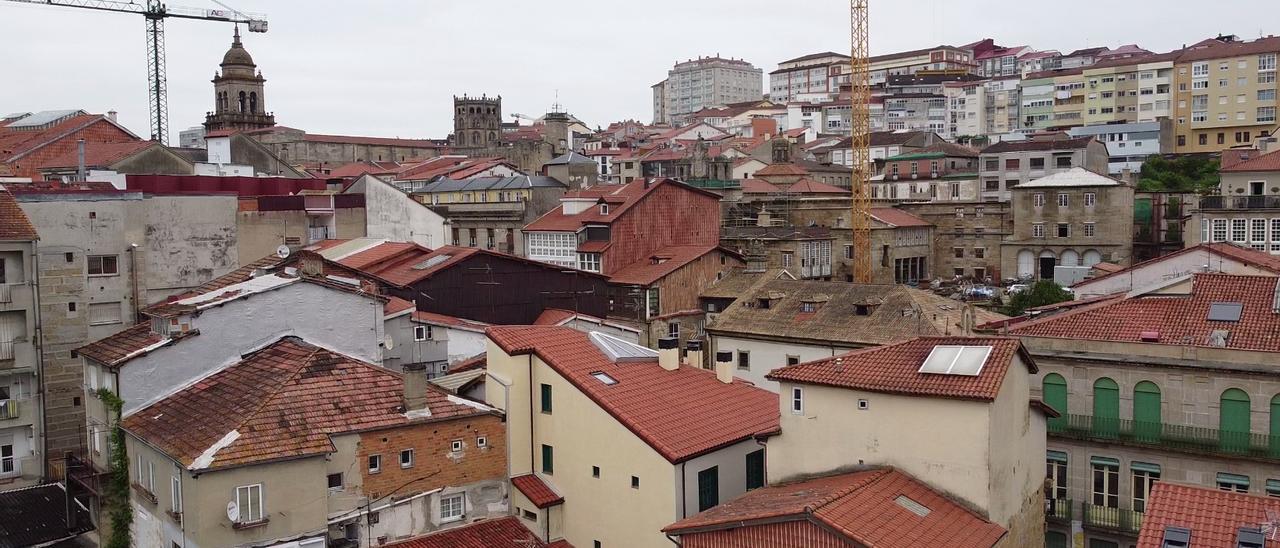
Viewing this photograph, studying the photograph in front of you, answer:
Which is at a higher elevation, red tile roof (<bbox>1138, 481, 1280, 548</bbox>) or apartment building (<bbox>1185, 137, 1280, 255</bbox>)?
apartment building (<bbox>1185, 137, 1280, 255</bbox>)

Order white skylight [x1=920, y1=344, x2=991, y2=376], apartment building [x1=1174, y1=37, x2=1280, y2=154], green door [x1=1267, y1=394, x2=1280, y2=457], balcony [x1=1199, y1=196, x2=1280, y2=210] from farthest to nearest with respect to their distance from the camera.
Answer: apartment building [x1=1174, y1=37, x2=1280, y2=154]
balcony [x1=1199, y1=196, x2=1280, y2=210]
green door [x1=1267, y1=394, x2=1280, y2=457]
white skylight [x1=920, y1=344, x2=991, y2=376]

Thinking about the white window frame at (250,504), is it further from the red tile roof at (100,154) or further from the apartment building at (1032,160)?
the apartment building at (1032,160)

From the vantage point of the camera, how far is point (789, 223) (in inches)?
2579

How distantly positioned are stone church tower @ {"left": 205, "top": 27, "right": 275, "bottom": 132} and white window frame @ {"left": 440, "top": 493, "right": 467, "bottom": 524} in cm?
9748

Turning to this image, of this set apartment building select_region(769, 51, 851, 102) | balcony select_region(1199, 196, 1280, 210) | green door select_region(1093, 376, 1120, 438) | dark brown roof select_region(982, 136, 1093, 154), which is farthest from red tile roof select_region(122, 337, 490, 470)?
apartment building select_region(769, 51, 851, 102)

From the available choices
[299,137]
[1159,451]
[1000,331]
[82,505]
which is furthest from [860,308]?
[299,137]

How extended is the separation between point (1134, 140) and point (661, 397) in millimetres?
79712

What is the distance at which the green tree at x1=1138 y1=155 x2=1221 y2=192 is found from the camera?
2894 inches

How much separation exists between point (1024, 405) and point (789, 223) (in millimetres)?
44497

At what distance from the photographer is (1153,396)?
24656 mm

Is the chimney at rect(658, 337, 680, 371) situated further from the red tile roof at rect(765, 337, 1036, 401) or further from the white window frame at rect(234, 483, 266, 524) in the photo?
the white window frame at rect(234, 483, 266, 524)

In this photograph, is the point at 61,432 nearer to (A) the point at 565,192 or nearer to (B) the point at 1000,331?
(B) the point at 1000,331

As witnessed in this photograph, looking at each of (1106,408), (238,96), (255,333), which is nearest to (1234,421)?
(1106,408)

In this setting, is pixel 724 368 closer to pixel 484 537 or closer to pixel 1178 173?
pixel 484 537
